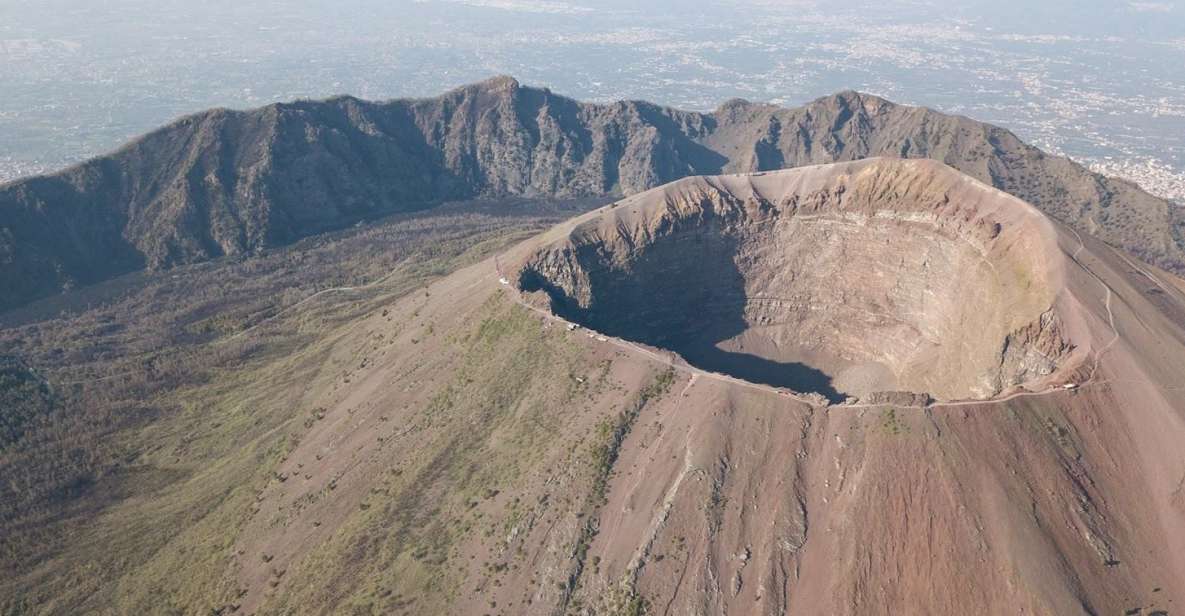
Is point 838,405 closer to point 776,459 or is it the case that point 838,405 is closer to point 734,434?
point 776,459

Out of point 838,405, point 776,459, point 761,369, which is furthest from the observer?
point 761,369

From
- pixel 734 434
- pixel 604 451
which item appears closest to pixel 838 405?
pixel 734 434

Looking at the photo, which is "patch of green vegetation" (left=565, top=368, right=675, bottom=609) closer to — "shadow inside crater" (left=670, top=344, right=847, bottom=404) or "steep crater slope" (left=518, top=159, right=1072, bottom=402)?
"steep crater slope" (left=518, top=159, right=1072, bottom=402)

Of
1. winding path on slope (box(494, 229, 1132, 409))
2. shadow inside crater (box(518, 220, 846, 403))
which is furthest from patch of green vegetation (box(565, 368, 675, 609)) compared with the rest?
shadow inside crater (box(518, 220, 846, 403))

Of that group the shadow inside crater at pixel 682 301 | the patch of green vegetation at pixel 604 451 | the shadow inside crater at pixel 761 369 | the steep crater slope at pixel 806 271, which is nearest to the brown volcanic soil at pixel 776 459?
the patch of green vegetation at pixel 604 451

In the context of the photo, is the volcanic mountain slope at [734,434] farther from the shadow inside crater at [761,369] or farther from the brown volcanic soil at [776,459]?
the shadow inside crater at [761,369]

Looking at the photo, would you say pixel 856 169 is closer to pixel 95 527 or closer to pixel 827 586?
pixel 827 586

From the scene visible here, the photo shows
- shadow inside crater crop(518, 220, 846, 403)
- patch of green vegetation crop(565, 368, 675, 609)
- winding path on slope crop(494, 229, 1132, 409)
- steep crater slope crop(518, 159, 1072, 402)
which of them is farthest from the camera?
shadow inside crater crop(518, 220, 846, 403)
